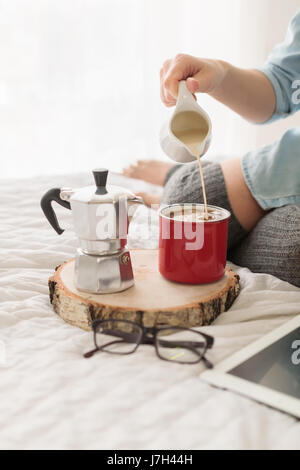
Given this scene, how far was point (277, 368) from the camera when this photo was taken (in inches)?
21.3

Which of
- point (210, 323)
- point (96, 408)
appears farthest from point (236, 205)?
point (96, 408)

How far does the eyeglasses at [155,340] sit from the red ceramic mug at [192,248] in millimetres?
113

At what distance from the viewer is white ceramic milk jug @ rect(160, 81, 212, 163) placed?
762 mm

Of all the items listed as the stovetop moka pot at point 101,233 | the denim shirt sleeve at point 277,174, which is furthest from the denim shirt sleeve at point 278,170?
the stovetop moka pot at point 101,233

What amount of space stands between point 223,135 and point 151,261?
1.61 metres

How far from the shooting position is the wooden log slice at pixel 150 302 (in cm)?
64

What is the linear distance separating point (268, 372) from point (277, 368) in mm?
14

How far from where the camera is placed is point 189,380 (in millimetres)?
542

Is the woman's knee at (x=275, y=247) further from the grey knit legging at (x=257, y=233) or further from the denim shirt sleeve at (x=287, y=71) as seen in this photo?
the denim shirt sleeve at (x=287, y=71)

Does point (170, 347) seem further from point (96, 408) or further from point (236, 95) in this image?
point (236, 95)

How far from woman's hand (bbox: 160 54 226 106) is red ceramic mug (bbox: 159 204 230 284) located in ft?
0.73

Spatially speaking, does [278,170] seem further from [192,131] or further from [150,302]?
[150,302]

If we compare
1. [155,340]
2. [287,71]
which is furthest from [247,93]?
[155,340]
